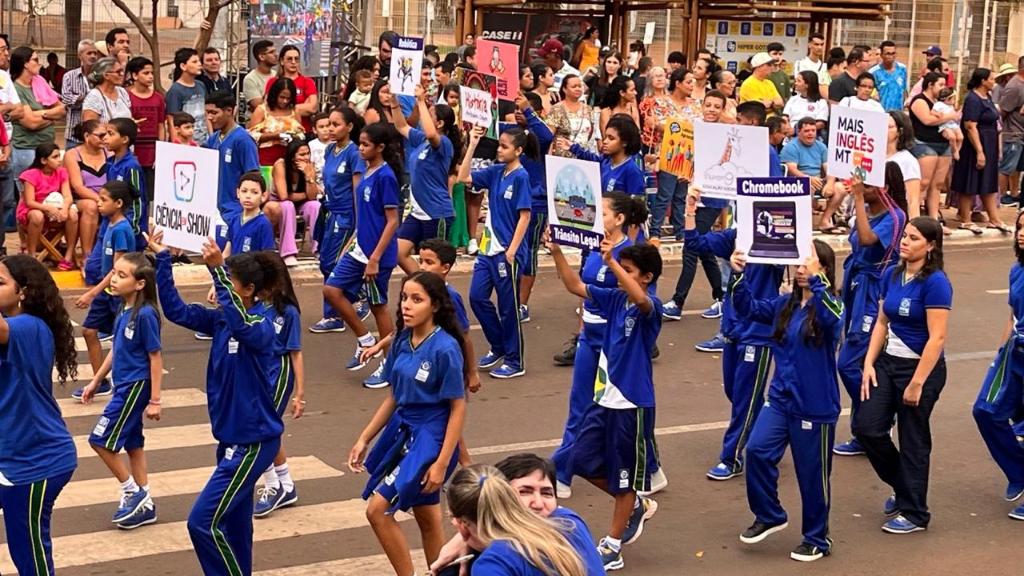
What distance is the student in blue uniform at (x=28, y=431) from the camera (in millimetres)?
6938

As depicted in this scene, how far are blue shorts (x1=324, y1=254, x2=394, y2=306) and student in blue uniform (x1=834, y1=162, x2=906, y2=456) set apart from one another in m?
3.68

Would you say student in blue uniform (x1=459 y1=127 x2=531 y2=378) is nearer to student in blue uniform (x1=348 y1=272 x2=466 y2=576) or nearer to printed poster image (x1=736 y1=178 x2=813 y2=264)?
printed poster image (x1=736 y1=178 x2=813 y2=264)

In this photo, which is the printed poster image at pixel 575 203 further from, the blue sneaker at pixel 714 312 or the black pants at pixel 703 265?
the blue sneaker at pixel 714 312

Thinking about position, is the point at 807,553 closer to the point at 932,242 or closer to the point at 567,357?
the point at 932,242

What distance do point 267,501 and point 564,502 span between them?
176 cm

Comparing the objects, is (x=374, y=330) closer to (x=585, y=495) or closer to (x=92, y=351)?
(x=92, y=351)

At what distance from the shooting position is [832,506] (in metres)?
9.63

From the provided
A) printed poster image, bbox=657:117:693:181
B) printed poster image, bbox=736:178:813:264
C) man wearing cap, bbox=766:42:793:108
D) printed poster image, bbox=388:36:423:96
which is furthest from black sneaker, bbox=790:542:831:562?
man wearing cap, bbox=766:42:793:108

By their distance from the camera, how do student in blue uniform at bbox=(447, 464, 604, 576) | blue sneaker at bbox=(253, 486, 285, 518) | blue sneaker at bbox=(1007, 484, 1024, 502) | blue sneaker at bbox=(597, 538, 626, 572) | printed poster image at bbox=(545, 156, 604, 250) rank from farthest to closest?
blue sneaker at bbox=(1007, 484, 1024, 502)
printed poster image at bbox=(545, 156, 604, 250)
blue sneaker at bbox=(253, 486, 285, 518)
blue sneaker at bbox=(597, 538, 626, 572)
student in blue uniform at bbox=(447, 464, 604, 576)

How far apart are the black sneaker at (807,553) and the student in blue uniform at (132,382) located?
353 centimetres

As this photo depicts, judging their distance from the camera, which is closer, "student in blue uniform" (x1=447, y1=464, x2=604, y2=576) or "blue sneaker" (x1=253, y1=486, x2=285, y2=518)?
"student in blue uniform" (x1=447, y1=464, x2=604, y2=576)

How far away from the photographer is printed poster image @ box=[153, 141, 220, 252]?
8398mm

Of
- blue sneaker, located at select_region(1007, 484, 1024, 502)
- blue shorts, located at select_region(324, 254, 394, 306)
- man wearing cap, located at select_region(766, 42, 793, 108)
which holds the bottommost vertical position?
blue sneaker, located at select_region(1007, 484, 1024, 502)

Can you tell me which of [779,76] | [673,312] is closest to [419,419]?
[673,312]
